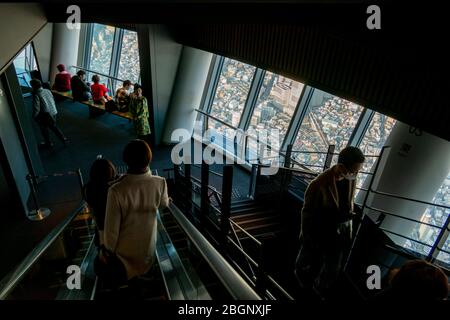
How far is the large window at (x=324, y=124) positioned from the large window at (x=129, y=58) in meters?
7.16

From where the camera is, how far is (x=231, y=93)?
998 cm

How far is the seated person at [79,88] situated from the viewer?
36.6 feet

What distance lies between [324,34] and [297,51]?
68 centimetres

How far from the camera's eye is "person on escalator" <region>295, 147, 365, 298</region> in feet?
10.5

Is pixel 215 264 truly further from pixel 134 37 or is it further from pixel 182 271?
pixel 134 37

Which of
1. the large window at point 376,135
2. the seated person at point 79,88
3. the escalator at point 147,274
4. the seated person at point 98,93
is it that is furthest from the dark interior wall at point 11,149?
the large window at point 376,135

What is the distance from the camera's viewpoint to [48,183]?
8.12 m

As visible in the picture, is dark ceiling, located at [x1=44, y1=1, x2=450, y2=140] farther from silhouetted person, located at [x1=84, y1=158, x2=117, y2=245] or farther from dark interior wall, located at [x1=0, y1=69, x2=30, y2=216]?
dark interior wall, located at [x1=0, y1=69, x2=30, y2=216]

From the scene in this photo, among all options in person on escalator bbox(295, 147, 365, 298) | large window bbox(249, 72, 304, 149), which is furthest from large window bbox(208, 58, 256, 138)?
person on escalator bbox(295, 147, 365, 298)

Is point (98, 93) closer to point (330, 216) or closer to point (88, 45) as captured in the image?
point (88, 45)

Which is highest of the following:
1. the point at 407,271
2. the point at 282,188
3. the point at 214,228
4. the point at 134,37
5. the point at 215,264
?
the point at 134,37
